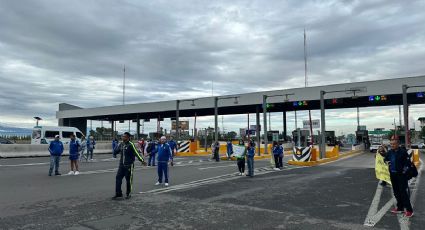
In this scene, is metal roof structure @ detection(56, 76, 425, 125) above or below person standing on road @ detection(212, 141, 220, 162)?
above

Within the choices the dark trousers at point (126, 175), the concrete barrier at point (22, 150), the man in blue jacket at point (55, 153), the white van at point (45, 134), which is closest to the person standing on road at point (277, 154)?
the man in blue jacket at point (55, 153)

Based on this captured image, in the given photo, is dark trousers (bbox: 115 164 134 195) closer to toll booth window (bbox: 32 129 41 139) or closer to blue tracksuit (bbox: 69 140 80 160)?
blue tracksuit (bbox: 69 140 80 160)

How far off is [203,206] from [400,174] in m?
4.22

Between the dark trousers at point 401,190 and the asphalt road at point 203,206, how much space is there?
29cm

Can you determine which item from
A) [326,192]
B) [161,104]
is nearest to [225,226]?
[326,192]

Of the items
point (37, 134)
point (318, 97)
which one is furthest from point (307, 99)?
point (37, 134)

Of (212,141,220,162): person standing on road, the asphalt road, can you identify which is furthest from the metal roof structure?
the asphalt road

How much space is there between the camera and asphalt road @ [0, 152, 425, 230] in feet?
21.0

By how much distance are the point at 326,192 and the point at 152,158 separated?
1138 cm

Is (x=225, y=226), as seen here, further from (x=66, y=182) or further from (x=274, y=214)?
(x=66, y=182)

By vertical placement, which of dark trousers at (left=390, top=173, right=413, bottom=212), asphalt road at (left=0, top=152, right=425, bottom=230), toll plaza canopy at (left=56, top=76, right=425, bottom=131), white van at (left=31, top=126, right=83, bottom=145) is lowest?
asphalt road at (left=0, top=152, right=425, bottom=230)

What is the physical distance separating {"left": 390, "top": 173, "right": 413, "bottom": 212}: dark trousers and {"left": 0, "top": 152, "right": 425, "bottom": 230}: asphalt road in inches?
11.4

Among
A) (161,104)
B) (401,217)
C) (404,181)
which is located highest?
(161,104)

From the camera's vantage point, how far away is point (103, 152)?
111 ft
